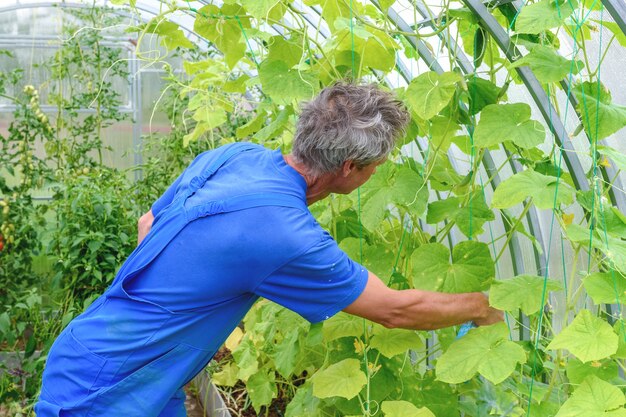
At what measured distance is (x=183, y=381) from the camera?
2.17 meters

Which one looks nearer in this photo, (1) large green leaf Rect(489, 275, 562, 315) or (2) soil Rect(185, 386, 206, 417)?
(1) large green leaf Rect(489, 275, 562, 315)

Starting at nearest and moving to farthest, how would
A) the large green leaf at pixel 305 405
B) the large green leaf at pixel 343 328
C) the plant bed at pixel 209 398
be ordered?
the large green leaf at pixel 343 328, the large green leaf at pixel 305 405, the plant bed at pixel 209 398

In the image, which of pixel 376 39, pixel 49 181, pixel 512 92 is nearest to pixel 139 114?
pixel 49 181

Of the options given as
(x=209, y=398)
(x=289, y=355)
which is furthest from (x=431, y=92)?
(x=209, y=398)

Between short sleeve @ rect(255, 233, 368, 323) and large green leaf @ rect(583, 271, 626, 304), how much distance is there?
505mm

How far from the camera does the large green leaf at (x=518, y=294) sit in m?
2.04

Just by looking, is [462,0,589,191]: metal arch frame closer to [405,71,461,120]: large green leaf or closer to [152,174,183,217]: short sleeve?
[405,71,461,120]: large green leaf

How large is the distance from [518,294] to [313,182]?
1.80 ft

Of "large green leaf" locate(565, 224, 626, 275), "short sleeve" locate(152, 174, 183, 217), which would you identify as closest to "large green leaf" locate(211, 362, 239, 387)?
"short sleeve" locate(152, 174, 183, 217)

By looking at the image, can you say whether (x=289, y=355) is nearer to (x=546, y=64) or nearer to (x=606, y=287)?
(x=606, y=287)

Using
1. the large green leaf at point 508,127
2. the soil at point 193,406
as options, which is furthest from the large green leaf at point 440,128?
the soil at point 193,406

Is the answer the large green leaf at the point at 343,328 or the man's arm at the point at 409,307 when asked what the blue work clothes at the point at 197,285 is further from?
the large green leaf at the point at 343,328

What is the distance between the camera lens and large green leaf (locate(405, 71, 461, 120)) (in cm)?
212

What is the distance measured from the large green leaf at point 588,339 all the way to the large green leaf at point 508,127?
1.42 ft
